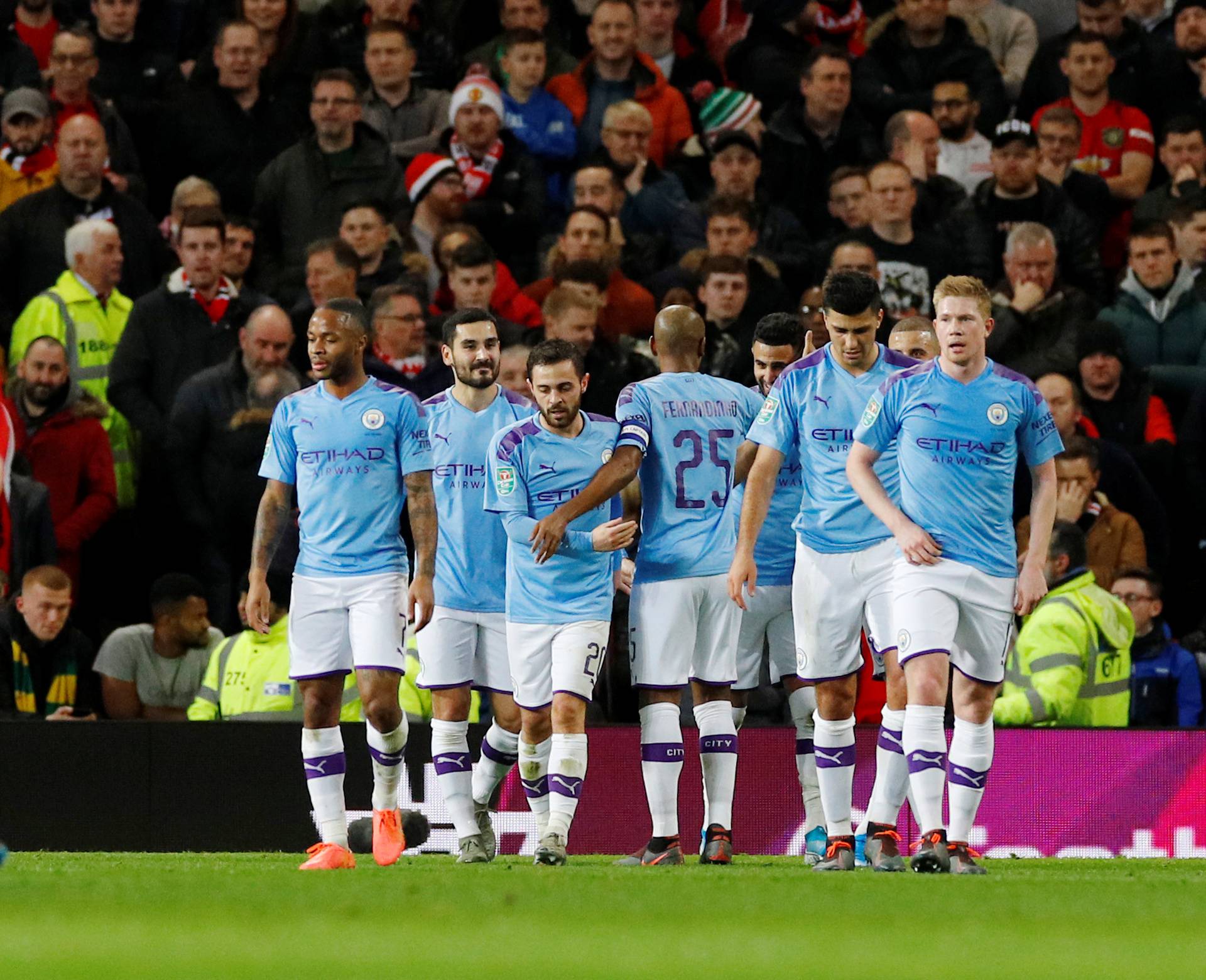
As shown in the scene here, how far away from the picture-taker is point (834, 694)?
32.2ft

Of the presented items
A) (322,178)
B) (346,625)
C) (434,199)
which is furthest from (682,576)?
(322,178)

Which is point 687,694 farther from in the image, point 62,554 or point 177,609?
point 62,554

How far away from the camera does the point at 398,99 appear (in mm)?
16609

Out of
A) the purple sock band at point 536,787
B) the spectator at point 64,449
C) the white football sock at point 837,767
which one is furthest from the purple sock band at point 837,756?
the spectator at point 64,449

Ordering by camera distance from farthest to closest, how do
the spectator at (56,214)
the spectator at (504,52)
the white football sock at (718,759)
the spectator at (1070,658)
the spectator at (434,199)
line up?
the spectator at (504,52)
the spectator at (434,199)
the spectator at (56,214)
the spectator at (1070,658)
the white football sock at (718,759)

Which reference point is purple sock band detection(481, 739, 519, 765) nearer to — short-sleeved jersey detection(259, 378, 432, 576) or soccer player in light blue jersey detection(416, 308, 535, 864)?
soccer player in light blue jersey detection(416, 308, 535, 864)

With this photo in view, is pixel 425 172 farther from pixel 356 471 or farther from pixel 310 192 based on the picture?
pixel 356 471

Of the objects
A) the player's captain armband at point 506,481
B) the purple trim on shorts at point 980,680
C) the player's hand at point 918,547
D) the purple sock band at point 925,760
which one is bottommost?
the purple sock band at point 925,760

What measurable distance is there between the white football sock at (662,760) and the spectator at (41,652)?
13.0ft

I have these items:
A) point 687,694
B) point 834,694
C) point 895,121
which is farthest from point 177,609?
point 895,121

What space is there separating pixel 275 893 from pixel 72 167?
8154 millimetres

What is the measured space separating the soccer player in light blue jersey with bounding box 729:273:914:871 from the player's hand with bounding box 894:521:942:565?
0.66 m

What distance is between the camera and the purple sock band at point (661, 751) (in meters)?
10.0

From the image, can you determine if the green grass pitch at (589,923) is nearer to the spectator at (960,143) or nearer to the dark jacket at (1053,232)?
the dark jacket at (1053,232)
